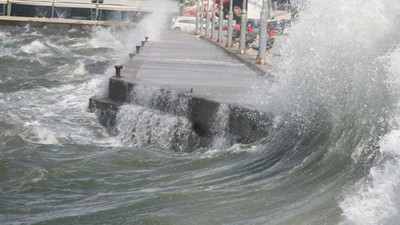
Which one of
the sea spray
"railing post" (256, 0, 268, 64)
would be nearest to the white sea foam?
"railing post" (256, 0, 268, 64)

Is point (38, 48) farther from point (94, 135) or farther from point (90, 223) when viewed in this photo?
point (90, 223)

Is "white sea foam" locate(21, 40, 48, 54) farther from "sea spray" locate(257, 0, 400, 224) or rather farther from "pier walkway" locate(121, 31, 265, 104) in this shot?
"sea spray" locate(257, 0, 400, 224)

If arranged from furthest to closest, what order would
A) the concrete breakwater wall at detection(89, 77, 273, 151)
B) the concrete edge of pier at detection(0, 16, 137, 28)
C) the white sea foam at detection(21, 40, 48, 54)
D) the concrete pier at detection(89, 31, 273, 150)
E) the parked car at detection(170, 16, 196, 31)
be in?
the concrete edge of pier at detection(0, 16, 137, 28), the parked car at detection(170, 16, 196, 31), the white sea foam at detection(21, 40, 48, 54), the concrete pier at detection(89, 31, 273, 150), the concrete breakwater wall at detection(89, 77, 273, 151)

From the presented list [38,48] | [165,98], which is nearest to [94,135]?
[165,98]

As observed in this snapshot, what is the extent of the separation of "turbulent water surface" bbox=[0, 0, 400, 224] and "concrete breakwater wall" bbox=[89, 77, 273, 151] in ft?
0.56

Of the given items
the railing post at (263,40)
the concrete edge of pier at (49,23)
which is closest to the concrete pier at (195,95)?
the railing post at (263,40)

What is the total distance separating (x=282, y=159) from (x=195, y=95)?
3.60 m

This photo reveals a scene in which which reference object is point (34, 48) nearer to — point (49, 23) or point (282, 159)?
point (282, 159)

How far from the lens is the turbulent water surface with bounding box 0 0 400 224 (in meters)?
6.99

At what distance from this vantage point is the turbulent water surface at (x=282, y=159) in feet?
22.9

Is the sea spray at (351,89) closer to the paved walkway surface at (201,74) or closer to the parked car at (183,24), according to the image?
the paved walkway surface at (201,74)

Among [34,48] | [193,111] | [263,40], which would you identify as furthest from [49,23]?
A: [193,111]

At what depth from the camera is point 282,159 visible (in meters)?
9.37

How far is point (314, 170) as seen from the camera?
830 cm
